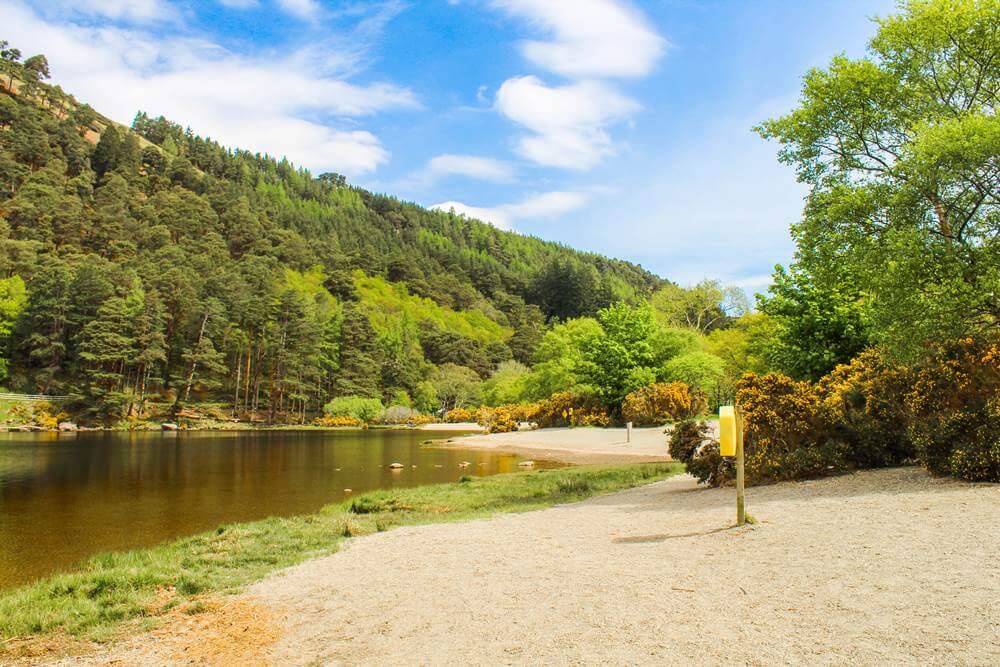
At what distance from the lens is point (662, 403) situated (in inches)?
1524

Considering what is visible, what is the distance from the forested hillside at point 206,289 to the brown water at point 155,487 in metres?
37.0

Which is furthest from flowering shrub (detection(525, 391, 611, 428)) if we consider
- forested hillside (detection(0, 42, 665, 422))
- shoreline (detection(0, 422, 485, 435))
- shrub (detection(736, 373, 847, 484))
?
forested hillside (detection(0, 42, 665, 422))

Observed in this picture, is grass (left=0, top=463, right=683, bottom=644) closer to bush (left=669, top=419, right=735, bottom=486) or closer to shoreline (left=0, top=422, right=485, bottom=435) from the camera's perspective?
bush (left=669, top=419, right=735, bottom=486)

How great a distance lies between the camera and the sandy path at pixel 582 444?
2906 centimetres

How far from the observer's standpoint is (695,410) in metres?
39.6

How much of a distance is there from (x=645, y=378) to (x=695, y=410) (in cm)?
390

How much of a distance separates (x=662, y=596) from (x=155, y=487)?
1929 centimetres

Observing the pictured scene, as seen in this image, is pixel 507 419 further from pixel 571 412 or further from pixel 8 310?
pixel 8 310

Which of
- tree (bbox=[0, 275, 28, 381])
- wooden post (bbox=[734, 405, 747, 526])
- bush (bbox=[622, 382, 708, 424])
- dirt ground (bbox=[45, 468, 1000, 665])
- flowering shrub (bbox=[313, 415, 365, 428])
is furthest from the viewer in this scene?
flowering shrub (bbox=[313, 415, 365, 428])

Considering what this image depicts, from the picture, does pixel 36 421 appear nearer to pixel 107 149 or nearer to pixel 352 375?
pixel 352 375

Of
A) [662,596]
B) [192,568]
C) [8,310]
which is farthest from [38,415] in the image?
[662,596]

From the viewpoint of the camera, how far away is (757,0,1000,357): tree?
11.1 metres

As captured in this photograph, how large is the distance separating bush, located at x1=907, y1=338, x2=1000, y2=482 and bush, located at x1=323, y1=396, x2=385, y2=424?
239 feet

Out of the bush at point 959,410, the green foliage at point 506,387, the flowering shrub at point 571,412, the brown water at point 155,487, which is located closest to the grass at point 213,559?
the brown water at point 155,487
